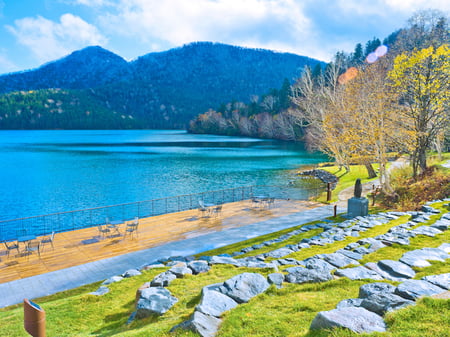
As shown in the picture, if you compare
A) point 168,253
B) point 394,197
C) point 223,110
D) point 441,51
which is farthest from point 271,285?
point 223,110

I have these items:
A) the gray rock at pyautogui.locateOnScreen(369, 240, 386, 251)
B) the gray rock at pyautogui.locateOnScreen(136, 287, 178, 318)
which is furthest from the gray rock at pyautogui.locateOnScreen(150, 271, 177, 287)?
the gray rock at pyautogui.locateOnScreen(369, 240, 386, 251)

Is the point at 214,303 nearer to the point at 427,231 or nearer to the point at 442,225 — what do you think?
the point at 427,231

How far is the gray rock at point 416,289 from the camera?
4.64 metres

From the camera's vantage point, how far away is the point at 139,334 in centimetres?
480

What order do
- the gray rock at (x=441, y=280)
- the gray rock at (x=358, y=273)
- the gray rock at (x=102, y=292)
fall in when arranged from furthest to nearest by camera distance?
the gray rock at (x=102, y=292) < the gray rock at (x=358, y=273) < the gray rock at (x=441, y=280)

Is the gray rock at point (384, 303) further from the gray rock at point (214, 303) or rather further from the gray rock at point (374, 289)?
the gray rock at point (214, 303)

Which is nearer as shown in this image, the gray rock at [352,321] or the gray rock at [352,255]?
the gray rock at [352,321]

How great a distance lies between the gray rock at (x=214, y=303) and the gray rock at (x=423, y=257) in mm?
4222

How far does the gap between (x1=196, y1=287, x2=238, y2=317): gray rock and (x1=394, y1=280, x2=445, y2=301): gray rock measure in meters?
2.47

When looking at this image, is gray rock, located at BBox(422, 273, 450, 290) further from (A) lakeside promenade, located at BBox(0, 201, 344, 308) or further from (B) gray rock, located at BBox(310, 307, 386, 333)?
(A) lakeside promenade, located at BBox(0, 201, 344, 308)

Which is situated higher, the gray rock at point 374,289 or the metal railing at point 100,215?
the gray rock at point 374,289

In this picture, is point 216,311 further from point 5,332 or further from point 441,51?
point 441,51

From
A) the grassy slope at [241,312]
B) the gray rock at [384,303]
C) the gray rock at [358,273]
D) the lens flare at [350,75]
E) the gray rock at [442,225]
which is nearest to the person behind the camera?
the grassy slope at [241,312]

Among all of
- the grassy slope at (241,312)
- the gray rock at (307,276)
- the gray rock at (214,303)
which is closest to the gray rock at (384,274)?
the grassy slope at (241,312)
